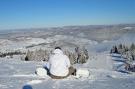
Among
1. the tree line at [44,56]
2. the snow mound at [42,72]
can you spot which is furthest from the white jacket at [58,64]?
the tree line at [44,56]

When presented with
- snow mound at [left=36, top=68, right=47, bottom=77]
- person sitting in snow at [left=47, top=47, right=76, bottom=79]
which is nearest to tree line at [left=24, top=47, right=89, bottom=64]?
snow mound at [left=36, top=68, right=47, bottom=77]

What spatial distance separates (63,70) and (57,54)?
88 centimetres

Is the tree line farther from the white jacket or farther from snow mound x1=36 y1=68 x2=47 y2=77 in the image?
the white jacket

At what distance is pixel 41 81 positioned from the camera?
42.4 feet

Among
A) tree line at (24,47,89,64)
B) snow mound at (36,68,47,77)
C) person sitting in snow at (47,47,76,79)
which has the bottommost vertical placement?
tree line at (24,47,89,64)

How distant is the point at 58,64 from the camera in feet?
45.6

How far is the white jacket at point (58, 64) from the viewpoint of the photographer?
13.9 meters

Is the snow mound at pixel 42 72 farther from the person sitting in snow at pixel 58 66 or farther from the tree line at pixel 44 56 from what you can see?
the tree line at pixel 44 56

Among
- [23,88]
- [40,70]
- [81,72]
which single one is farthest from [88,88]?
[40,70]

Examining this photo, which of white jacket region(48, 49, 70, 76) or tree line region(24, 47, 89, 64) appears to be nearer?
white jacket region(48, 49, 70, 76)

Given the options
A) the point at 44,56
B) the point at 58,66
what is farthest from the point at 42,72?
the point at 44,56

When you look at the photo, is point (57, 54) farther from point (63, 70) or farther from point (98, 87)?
point (98, 87)

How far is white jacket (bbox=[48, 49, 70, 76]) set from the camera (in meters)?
13.9

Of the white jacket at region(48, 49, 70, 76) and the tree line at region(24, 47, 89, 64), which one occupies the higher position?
the white jacket at region(48, 49, 70, 76)
